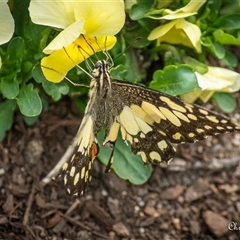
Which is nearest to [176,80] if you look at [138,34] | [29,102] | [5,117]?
[138,34]

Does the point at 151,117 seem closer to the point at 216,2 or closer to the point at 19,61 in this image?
the point at 19,61

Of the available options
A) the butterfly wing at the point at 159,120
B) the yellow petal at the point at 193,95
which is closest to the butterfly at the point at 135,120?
the butterfly wing at the point at 159,120

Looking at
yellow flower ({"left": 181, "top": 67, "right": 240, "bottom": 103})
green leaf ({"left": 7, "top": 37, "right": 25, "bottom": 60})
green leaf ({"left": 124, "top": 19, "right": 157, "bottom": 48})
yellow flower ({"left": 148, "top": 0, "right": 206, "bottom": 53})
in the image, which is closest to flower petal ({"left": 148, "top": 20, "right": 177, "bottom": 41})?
yellow flower ({"left": 148, "top": 0, "right": 206, "bottom": 53})

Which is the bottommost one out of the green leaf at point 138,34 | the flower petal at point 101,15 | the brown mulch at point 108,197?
the brown mulch at point 108,197

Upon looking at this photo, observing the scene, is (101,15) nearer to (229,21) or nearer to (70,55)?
(70,55)

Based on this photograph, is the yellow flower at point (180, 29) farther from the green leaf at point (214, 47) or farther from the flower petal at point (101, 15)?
the flower petal at point (101, 15)

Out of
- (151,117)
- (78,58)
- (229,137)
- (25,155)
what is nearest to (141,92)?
(151,117)
